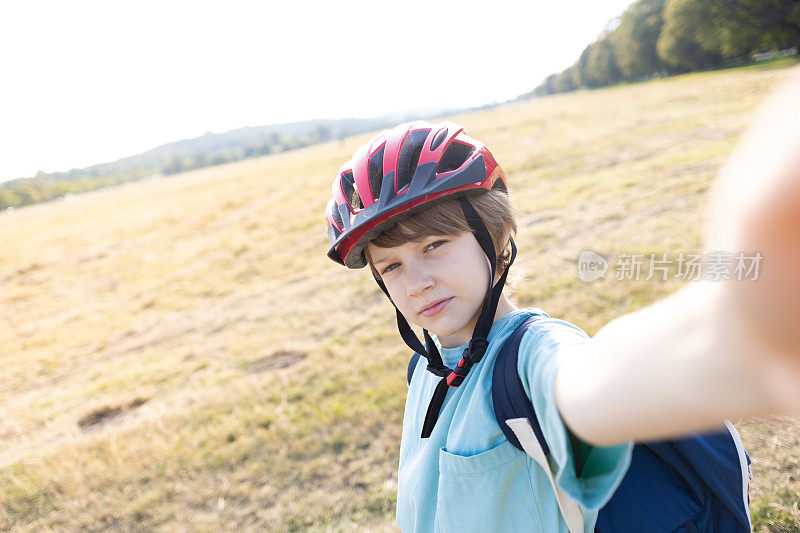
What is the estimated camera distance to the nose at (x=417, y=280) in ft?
5.27

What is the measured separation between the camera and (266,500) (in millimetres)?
3803

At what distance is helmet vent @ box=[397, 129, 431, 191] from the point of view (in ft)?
5.89

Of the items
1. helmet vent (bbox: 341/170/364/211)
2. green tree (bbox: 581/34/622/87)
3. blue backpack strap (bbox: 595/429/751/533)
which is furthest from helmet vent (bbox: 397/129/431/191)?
green tree (bbox: 581/34/622/87)

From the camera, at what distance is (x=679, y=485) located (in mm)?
1294

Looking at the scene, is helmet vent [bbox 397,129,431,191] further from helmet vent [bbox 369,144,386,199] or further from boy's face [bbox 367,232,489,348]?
boy's face [bbox 367,232,489,348]

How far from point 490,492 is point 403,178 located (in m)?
1.16

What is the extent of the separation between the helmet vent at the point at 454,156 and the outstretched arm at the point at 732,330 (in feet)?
4.17

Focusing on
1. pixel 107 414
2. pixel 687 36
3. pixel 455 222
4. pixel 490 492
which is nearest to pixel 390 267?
pixel 455 222

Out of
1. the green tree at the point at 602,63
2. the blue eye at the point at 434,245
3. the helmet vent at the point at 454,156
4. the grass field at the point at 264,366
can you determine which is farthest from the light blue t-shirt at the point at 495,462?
the green tree at the point at 602,63

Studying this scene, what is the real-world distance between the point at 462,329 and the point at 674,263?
16.3 feet

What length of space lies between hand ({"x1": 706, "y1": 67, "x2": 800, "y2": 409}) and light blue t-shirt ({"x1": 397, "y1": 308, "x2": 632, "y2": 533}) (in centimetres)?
41

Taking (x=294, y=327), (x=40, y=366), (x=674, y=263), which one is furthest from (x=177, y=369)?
(x=674, y=263)

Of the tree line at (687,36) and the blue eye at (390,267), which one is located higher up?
the tree line at (687,36)

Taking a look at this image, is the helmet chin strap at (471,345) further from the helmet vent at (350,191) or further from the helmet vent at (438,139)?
the helmet vent at (350,191)
